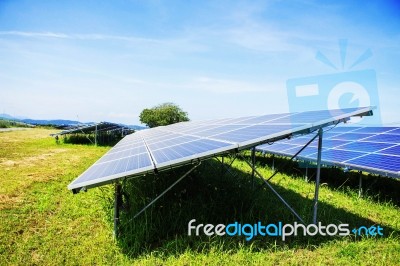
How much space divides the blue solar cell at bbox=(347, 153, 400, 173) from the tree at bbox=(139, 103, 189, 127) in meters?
61.8

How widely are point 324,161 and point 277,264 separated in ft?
18.4

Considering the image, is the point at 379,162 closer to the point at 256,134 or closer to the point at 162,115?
the point at 256,134

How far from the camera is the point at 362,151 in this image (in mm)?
9047

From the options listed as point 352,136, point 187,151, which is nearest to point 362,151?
point 352,136

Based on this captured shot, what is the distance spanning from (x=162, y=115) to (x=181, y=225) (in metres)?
65.8

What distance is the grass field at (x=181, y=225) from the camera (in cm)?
455

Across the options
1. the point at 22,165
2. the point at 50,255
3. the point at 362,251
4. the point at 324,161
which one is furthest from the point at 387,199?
the point at 22,165

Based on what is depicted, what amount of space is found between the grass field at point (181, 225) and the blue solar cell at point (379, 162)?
1.04 m

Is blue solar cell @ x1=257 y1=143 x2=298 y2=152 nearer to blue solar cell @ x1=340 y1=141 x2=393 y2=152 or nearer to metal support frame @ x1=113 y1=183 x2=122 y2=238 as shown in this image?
blue solar cell @ x1=340 y1=141 x2=393 y2=152

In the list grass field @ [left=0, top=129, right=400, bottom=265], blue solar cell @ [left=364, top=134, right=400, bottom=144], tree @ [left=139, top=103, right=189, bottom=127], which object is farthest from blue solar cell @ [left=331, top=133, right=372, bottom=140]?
tree @ [left=139, top=103, right=189, bottom=127]

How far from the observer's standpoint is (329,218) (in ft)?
19.9

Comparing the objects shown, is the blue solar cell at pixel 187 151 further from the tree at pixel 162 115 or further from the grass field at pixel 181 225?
the tree at pixel 162 115

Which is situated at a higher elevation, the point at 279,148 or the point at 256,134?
the point at 256,134

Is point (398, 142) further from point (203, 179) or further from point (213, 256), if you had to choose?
point (213, 256)
